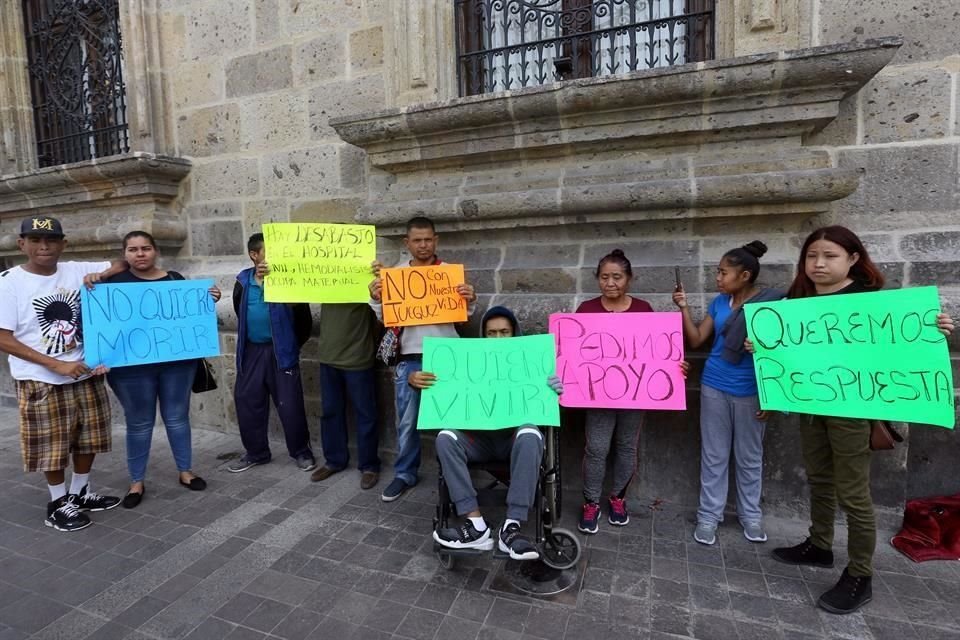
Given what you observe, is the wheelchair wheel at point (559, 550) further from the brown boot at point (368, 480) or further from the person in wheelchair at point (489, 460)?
the brown boot at point (368, 480)

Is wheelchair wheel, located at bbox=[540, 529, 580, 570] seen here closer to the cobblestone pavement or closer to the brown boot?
the cobblestone pavement

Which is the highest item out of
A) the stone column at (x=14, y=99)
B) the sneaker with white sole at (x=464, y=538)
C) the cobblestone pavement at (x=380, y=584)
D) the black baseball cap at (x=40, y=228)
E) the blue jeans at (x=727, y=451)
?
the stone column at (x=14, y=99)

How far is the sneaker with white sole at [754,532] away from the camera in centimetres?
288

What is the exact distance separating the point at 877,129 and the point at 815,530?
231 centimetres

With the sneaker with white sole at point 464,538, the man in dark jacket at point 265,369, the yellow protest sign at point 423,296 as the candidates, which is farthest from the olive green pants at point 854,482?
the man in dark jacket at point 265,369

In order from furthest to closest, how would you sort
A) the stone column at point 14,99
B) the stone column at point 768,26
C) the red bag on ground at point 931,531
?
the stone column at point 14,99 → the stone column at point 768,26 → the red bag on ground at point 931,531

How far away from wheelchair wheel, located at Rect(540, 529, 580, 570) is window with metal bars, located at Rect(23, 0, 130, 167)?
5.65 metres

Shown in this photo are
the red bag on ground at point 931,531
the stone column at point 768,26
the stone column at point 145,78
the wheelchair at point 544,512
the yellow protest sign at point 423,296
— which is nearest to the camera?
the wheelchair at point 544,512

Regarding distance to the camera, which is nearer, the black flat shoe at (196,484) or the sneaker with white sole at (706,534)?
the sneaker with white sole at (706,534)

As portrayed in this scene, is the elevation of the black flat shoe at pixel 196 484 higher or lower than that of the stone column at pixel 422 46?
lower

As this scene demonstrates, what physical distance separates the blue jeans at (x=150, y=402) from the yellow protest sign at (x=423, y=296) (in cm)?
163

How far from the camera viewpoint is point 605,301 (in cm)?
306

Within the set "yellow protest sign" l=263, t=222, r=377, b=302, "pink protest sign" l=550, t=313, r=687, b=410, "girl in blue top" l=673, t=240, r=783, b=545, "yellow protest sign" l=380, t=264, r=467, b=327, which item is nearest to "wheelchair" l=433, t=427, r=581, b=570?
"pink protest sign" l=550, t=313, r=687, b=410

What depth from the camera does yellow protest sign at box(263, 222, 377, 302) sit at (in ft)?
11.5
